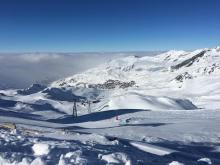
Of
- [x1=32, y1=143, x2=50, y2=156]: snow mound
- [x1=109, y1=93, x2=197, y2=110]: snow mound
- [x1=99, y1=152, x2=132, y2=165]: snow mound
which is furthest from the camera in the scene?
[x1=109, y1=93, x2=197, y2=110]: snow mound

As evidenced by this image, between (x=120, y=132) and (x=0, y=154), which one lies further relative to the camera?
(x=120, y=132)

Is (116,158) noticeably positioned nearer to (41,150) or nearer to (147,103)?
(41,150)

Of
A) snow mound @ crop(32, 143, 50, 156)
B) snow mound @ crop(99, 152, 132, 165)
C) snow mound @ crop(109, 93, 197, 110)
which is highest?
snow mound @ crop(32, 143, 50, 156)

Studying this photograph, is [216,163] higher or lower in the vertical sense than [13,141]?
lower

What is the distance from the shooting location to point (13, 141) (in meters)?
17.2

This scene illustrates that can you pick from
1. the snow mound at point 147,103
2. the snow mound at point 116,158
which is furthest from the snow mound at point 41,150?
the snow mound at point 147,103

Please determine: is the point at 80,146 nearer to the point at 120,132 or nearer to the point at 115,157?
the point at 115,157

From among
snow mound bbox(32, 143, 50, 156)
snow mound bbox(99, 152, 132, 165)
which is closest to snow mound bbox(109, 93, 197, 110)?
snow mound bbox(32, 143, 50, 156)

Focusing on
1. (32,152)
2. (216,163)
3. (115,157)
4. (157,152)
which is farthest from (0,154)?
(216,163)

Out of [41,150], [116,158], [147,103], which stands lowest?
[147,103]

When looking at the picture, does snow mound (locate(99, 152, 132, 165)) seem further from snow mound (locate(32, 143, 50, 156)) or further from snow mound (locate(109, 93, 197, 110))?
snow mound (locate(109, 93, 197, 110))

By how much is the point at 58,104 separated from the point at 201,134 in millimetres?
122274

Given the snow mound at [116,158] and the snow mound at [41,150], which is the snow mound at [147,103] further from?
the snow mound at [116,158]

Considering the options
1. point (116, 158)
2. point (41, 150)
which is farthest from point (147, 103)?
point (116, 158)
